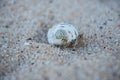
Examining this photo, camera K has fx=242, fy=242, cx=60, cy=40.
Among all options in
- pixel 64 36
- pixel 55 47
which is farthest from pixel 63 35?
pixel 55 47

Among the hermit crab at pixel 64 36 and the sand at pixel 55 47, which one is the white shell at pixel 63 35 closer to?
the hermit crab at pixel 64 36

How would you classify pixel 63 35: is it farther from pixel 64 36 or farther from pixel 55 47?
pixel 55 47

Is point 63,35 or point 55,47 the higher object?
point 63,35

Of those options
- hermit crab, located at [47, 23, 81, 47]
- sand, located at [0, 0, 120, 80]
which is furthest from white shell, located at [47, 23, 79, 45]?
sand, located at [0, 0, 120, 80]

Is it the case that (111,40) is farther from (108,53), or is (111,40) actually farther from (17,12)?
(17,12)

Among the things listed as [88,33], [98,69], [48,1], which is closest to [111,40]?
[88,33]

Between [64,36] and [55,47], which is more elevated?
[64,36]
